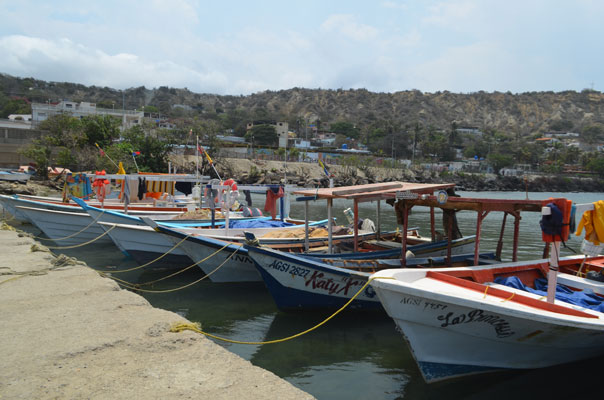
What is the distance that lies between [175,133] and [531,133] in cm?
16087

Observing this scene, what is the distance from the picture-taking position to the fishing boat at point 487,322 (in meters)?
6.26

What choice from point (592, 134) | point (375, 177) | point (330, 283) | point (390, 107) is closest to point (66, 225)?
point (330, 283)

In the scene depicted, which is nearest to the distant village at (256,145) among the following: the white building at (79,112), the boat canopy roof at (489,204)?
the white building at (79,112)

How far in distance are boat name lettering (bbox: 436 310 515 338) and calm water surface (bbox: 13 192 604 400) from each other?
1.14m

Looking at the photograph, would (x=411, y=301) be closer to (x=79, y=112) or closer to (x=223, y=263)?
(x=223, y=263)

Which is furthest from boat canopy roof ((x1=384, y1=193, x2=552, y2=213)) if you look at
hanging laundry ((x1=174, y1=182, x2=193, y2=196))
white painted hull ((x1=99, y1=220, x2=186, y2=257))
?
hanging laundry ((x1=174, y1=182, x2=193, y2=196))

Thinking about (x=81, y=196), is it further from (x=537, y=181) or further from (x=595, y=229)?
(x=537, y=181)

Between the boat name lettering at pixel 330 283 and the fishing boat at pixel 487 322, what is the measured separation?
211 centimetres

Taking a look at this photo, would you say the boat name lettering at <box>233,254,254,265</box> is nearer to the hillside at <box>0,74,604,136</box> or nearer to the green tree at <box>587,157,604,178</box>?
the green tree at <box>587,157,604,178</box>

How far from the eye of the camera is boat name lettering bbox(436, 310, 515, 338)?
6.32 metres

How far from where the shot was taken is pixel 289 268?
31.3 feet

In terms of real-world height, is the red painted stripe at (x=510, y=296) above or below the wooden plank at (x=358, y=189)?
below

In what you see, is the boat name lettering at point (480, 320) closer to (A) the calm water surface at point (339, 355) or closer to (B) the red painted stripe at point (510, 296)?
(B) the red painted stripe at point (510, 296)

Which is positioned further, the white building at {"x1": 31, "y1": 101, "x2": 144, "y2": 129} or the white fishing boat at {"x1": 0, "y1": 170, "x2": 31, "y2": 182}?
the white building at {"x1": 31, "y1": 101, "x2": 144, "y2": 129}
